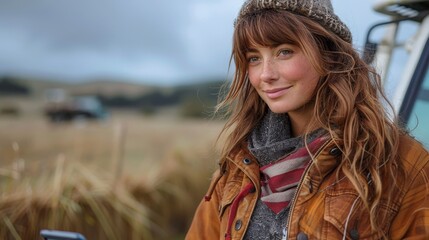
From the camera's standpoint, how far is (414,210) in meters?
1.85

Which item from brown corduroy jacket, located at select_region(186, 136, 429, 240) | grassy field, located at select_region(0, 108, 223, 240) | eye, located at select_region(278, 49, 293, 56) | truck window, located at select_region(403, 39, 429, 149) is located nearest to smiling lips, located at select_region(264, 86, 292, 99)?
eye, located at select_region(278, 49, 293, 56)

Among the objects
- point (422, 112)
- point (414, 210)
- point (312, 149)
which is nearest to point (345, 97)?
point (312, 149)

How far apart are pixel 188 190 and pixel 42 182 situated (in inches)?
77.2

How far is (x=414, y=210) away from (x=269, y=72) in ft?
2.04

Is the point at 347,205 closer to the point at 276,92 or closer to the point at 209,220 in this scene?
the point at 276,92

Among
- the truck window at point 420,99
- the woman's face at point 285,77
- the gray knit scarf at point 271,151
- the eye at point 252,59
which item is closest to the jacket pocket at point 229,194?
the gray knit scarf at point 271,151

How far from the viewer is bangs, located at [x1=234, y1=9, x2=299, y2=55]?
2.02m

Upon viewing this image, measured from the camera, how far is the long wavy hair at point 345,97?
6.19 feet

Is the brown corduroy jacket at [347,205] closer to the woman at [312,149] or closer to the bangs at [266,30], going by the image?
the woman at [312,149]

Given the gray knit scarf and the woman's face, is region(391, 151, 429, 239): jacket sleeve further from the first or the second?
the woman's face

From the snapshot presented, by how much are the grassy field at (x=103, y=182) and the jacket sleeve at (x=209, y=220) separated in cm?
81

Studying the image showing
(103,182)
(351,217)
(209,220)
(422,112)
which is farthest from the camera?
(103,182)

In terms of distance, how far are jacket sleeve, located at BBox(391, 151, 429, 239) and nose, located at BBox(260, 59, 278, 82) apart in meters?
0.53

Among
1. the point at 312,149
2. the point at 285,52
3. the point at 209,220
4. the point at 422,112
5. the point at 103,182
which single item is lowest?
the point at 103,182
